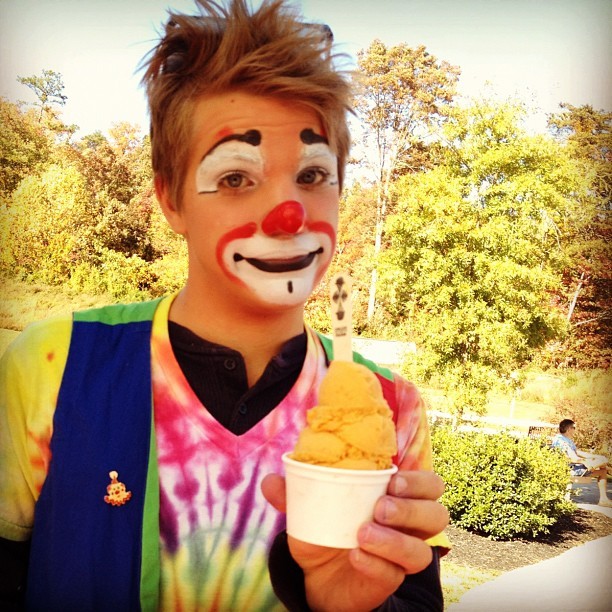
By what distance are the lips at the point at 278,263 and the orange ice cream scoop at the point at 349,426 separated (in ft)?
0.99

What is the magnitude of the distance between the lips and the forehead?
0.76 feet

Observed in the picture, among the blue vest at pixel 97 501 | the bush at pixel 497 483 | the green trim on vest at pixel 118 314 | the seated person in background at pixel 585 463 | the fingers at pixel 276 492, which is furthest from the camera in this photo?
the seated person in background at pixel 585 463

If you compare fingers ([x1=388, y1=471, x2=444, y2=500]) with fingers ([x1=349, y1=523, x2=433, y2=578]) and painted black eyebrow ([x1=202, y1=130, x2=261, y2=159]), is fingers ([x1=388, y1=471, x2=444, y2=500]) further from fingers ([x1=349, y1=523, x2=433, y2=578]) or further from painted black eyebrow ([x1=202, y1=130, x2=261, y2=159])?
painted black eyebrow ([x1=202, y1=130, x2=261, y2=159])

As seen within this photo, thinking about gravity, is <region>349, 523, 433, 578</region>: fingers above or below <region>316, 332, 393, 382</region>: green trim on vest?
below

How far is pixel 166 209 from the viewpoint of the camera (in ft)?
4.90

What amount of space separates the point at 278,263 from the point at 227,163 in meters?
0.21

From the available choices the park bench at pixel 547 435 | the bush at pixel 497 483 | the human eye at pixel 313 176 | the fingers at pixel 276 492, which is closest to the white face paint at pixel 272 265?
the human eye at pixel 313 176

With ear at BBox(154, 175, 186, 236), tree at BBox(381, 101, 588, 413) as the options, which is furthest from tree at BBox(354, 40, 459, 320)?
ear at BBox(154, 175, 186, 236)

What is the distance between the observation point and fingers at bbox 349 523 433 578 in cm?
98

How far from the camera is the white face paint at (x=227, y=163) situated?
131cm

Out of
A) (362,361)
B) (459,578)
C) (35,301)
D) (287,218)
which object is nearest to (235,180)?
(287,218)

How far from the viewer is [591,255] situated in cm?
738

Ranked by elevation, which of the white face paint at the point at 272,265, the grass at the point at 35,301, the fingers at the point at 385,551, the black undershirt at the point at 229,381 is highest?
the white face paint at the point at 272,265

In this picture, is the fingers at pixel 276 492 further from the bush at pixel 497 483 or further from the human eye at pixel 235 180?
the bush at pixel 497 483
